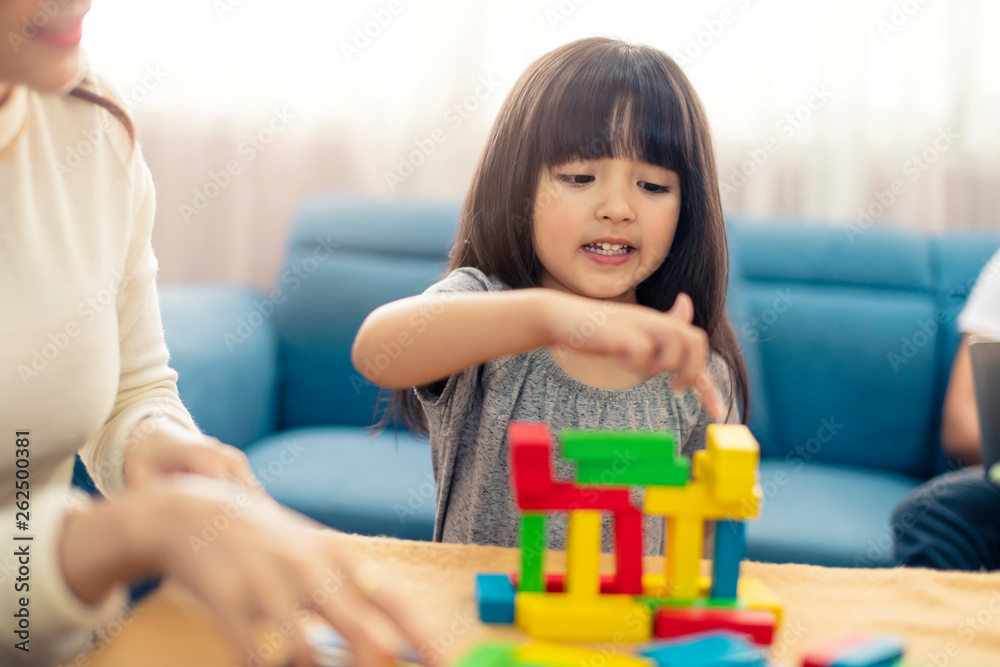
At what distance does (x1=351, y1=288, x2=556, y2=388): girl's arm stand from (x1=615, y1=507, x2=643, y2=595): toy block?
6.2 inches

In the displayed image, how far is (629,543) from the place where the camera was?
23.2 inches

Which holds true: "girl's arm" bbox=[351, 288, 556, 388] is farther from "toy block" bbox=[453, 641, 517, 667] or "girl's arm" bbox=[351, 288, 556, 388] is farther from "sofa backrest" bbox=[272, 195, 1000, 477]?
"sofa backrest" bbox=[272, 195, 1000, 477]

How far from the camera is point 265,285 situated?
227 cm

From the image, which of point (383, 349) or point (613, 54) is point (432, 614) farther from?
point (613, 54)

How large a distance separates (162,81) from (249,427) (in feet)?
3.32

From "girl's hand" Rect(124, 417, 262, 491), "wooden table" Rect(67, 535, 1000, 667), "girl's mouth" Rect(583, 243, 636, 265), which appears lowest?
"wooden table" Rect(67, 535, 1000, 667)

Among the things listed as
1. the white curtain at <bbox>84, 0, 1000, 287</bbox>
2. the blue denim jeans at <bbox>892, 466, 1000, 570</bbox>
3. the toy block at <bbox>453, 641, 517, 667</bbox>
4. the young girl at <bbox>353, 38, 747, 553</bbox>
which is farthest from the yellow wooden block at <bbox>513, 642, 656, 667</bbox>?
the white curtain at <bbox>84, 0, 1000, 287</bbox>

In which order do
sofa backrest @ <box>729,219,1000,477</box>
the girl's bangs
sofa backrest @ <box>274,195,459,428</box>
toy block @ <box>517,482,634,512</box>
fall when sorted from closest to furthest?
toy block @ <box>517,482,634,512</box>
the girl's bangs
sofa backrest @ <box>729,219,1000,477</box>
sofa backrest @ <box>274,195,459,428</box>

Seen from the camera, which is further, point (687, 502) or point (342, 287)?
point (342, 287)

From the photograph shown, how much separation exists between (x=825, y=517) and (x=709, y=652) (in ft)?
3.58

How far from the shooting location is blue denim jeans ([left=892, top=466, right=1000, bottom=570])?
2.71 feet

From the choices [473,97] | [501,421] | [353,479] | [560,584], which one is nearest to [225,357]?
[353,479]

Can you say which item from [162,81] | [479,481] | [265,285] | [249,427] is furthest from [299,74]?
[479,481]

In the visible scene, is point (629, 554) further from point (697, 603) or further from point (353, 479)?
point (353, 479)
